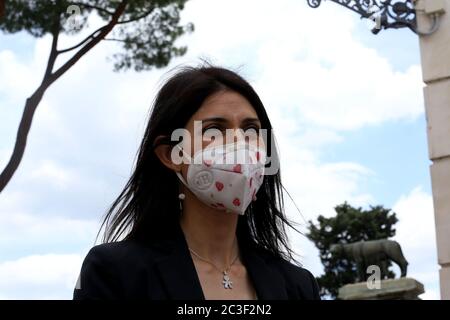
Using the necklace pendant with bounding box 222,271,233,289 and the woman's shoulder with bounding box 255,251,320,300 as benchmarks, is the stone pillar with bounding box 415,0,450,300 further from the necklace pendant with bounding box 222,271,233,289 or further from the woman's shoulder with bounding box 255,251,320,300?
the necklace pendant with bounding box 222,271,233,289

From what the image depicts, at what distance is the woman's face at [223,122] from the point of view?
2.03 meters

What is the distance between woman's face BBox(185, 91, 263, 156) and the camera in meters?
2.03

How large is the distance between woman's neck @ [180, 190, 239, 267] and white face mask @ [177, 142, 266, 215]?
34mm

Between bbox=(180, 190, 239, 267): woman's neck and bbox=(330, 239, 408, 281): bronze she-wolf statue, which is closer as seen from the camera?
bbox=(180, 190, 239, 267): woman's neck

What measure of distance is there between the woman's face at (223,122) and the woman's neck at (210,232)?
165mm

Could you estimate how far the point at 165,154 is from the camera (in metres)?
2.16

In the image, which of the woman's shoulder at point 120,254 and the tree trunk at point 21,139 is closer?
the woman's shoulder at point 120,254

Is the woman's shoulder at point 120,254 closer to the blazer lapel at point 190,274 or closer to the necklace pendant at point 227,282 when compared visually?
the blazer lapel at point 190,274

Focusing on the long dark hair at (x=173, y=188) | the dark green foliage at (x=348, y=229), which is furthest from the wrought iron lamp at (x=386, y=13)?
the dark green foliage at (x=348, y=229)

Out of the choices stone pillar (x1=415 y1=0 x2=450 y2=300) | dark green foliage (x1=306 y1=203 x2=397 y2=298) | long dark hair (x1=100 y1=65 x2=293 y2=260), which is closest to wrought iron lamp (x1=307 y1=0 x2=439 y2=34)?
stone pillar (x1=415 y1=0 x2=450 y2=300)

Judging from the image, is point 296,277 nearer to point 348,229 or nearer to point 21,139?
point 21,139

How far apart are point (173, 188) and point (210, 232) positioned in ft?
0.55
